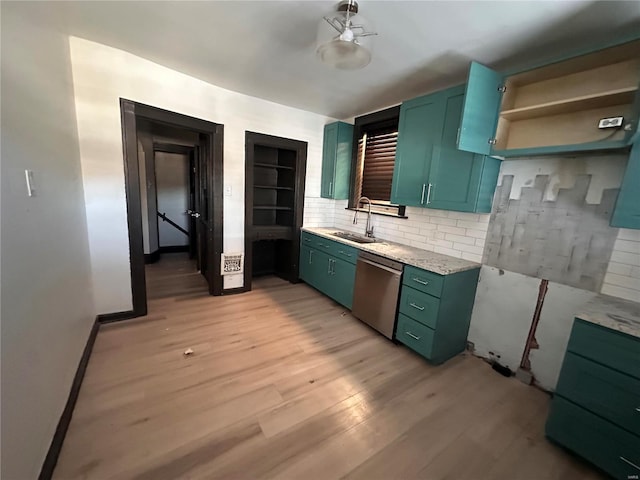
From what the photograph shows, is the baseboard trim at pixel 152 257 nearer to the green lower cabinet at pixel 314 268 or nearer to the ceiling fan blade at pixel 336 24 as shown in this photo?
the green lower cabinet at pixel 314 268

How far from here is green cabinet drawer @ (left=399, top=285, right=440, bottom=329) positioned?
2098 millimetres

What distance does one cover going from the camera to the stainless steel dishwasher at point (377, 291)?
240 cm

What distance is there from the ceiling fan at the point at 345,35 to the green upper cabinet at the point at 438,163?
1028mm

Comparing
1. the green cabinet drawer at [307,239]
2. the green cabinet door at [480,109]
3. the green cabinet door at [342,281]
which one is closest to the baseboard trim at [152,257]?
the green cabinet drawer at [307,239]

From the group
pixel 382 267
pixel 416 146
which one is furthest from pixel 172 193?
pixel 416 146

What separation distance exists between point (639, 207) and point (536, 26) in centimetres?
121

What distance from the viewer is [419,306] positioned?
7.20 feet

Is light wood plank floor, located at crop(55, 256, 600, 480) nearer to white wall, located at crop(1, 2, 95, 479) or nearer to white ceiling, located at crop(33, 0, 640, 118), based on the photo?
white wall, located at crop(1, 2, 95, 479)

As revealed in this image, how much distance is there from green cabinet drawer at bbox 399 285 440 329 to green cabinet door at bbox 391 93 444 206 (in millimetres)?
866

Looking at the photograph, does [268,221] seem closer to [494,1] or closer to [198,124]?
[198,124]

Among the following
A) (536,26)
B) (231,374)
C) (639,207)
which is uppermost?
(536,26)

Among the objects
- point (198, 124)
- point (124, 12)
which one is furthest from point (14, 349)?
point (198, 124)

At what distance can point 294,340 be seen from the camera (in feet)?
7.99

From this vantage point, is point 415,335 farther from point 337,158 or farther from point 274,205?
point 274,205
